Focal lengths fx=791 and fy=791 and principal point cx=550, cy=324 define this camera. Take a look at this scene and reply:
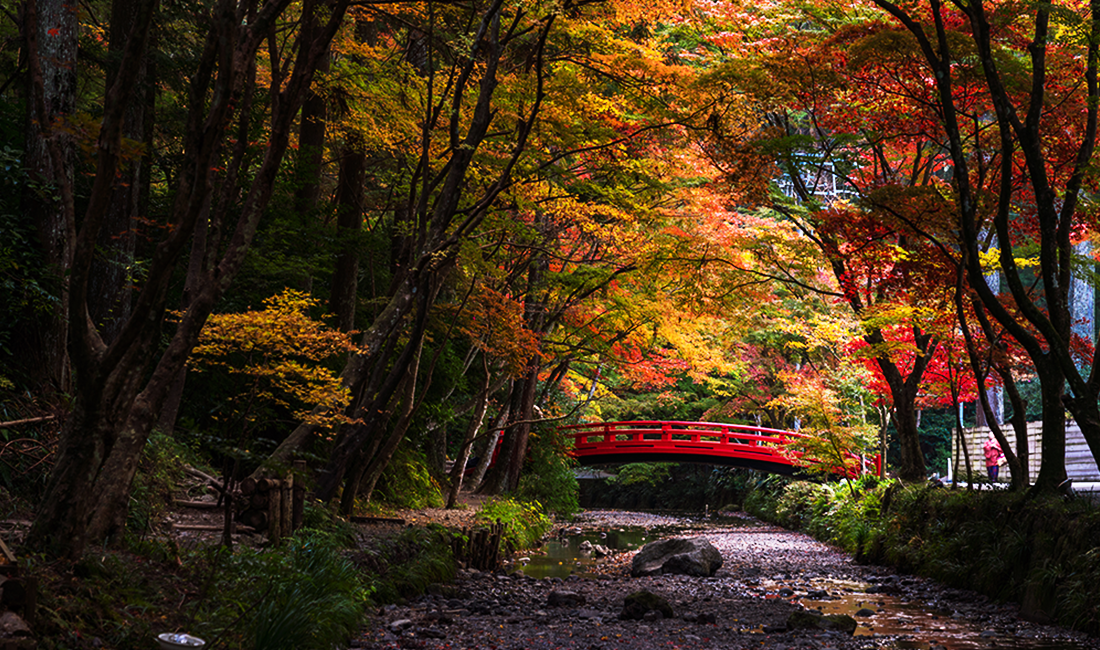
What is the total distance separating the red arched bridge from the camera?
19531mm

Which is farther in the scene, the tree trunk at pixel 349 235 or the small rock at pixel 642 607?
the tree trunk at pixel 349 235

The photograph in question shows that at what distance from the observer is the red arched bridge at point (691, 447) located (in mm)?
19531

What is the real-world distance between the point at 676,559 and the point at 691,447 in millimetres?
9217

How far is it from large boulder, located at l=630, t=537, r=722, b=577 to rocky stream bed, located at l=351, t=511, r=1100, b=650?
0.21 metres

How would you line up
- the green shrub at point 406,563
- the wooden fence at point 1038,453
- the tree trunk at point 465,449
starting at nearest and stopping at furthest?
the green shrub at point 406,563 → the tree trunk at point 465,449 → the wooden fence at point 1038,453

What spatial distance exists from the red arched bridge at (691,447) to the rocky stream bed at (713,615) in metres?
7.81

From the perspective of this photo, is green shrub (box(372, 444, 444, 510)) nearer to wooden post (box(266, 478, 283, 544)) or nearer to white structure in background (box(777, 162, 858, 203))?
wooden post (box(266, 478, 283, 544))

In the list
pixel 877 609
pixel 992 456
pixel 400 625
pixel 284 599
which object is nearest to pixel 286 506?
pixel 400 625

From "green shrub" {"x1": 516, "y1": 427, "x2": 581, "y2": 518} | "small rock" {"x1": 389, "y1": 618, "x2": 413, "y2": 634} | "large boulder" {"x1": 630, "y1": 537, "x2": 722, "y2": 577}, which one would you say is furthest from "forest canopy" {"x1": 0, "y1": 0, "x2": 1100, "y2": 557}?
"large boulder" {"x1": 630, "y1": 537, "x2": 722, "y2": 577}

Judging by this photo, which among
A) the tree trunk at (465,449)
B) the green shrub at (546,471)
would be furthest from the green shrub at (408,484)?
the green shrub at (546,471)

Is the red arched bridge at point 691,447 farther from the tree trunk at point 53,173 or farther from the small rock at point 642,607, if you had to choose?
the tree trunk at point 53,173

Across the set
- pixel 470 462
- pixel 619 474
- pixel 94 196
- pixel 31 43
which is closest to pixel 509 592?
pixel 94 196

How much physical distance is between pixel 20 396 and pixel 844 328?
1045cm

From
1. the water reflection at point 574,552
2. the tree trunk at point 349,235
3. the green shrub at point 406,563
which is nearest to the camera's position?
the green shrub at point 406,563
